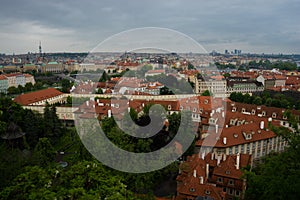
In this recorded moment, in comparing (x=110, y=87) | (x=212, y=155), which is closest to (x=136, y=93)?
(x=110, y=87)

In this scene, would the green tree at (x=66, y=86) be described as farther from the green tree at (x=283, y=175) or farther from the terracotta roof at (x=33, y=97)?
the green tree at (x=283, y=175)

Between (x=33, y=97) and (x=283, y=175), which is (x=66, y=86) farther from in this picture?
(x=283, y=175)

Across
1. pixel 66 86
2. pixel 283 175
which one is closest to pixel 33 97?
pixel 66 86

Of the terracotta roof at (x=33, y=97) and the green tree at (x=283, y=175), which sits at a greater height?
the green tree at (x=283, y=175)

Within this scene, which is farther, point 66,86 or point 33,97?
→ point 66,86

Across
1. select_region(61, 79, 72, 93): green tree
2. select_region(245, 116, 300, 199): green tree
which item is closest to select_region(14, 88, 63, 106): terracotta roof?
select_region(61, 79, 72, 93): green tree

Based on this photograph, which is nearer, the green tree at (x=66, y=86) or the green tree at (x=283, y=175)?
the green tree at (x=283, y=175)

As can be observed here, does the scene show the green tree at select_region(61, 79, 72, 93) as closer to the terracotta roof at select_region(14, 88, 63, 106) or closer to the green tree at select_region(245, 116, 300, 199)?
the terracotta roof at select_region(14, 88, 63, 106)

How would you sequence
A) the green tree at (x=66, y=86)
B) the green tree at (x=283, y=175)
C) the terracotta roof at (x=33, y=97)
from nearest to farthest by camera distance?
the green tree at (x=283, y=175) → the terracotta roof at (x=33, y=97) → the green tree at (x=66, y=86)

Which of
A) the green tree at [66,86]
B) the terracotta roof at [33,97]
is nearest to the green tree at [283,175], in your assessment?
the terracotta roof at [33,97]

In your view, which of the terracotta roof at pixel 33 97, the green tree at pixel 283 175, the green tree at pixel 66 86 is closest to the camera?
the green tree at pixel 283 175

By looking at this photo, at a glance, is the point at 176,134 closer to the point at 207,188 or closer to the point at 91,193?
the point at 207,188
